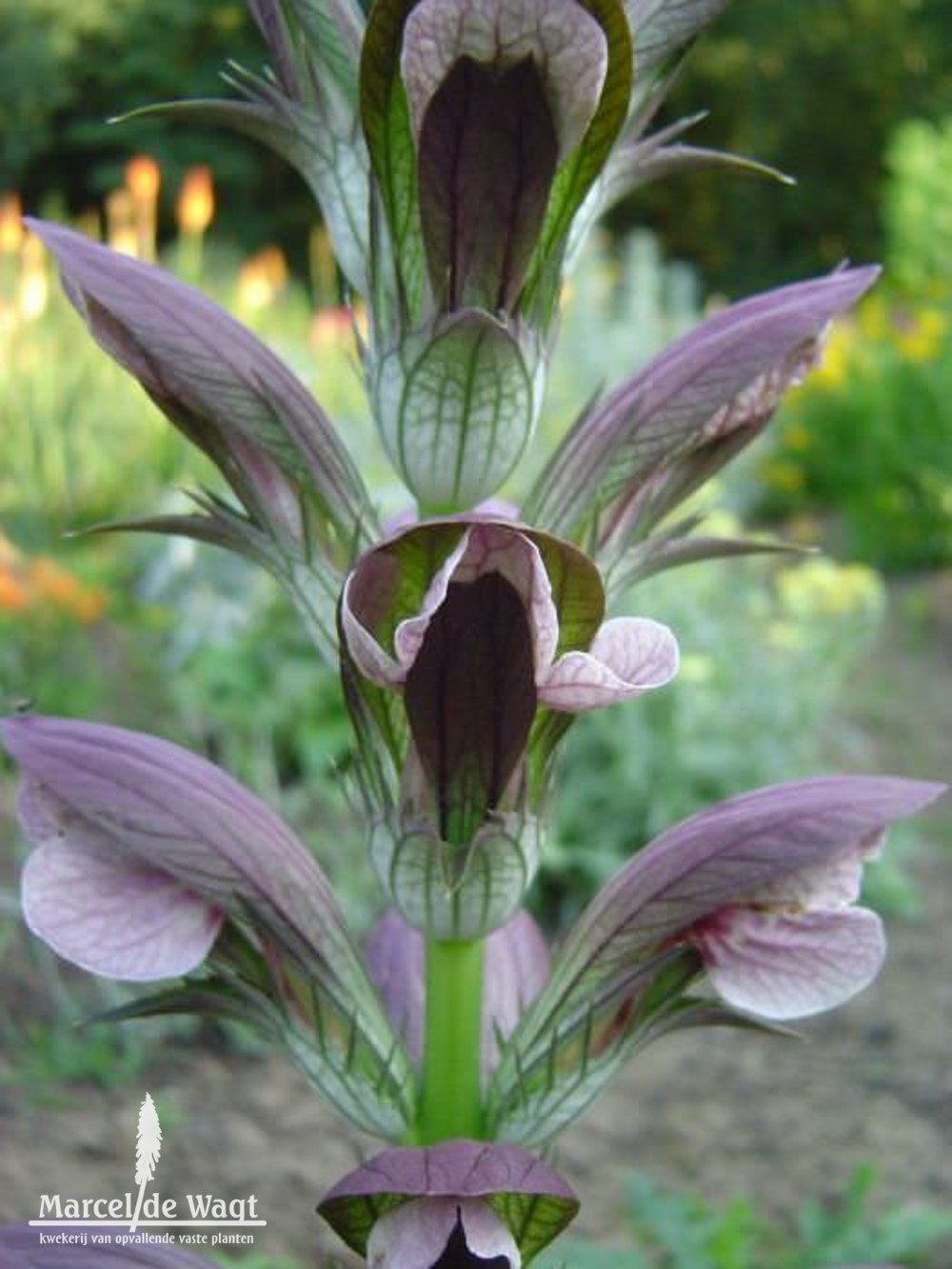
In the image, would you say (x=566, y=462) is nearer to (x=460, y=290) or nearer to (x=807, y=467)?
(x=460, y=290)

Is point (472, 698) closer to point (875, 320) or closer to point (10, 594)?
point (10, 594)

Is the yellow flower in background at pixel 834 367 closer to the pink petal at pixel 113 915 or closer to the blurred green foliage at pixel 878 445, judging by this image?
the blurred green foliage at pixel 878 445

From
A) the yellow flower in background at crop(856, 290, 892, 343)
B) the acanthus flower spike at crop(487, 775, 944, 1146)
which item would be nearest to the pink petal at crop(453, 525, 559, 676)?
the acanthus flower spike at crop(487, 775, 944, 1146)

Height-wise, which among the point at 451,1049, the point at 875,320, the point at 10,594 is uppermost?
the point at 875,320

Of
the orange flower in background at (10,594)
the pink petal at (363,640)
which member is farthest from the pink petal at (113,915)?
the orange flower in background at (10,594)

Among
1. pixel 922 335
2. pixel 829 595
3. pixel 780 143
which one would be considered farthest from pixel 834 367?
pixel 780 143
